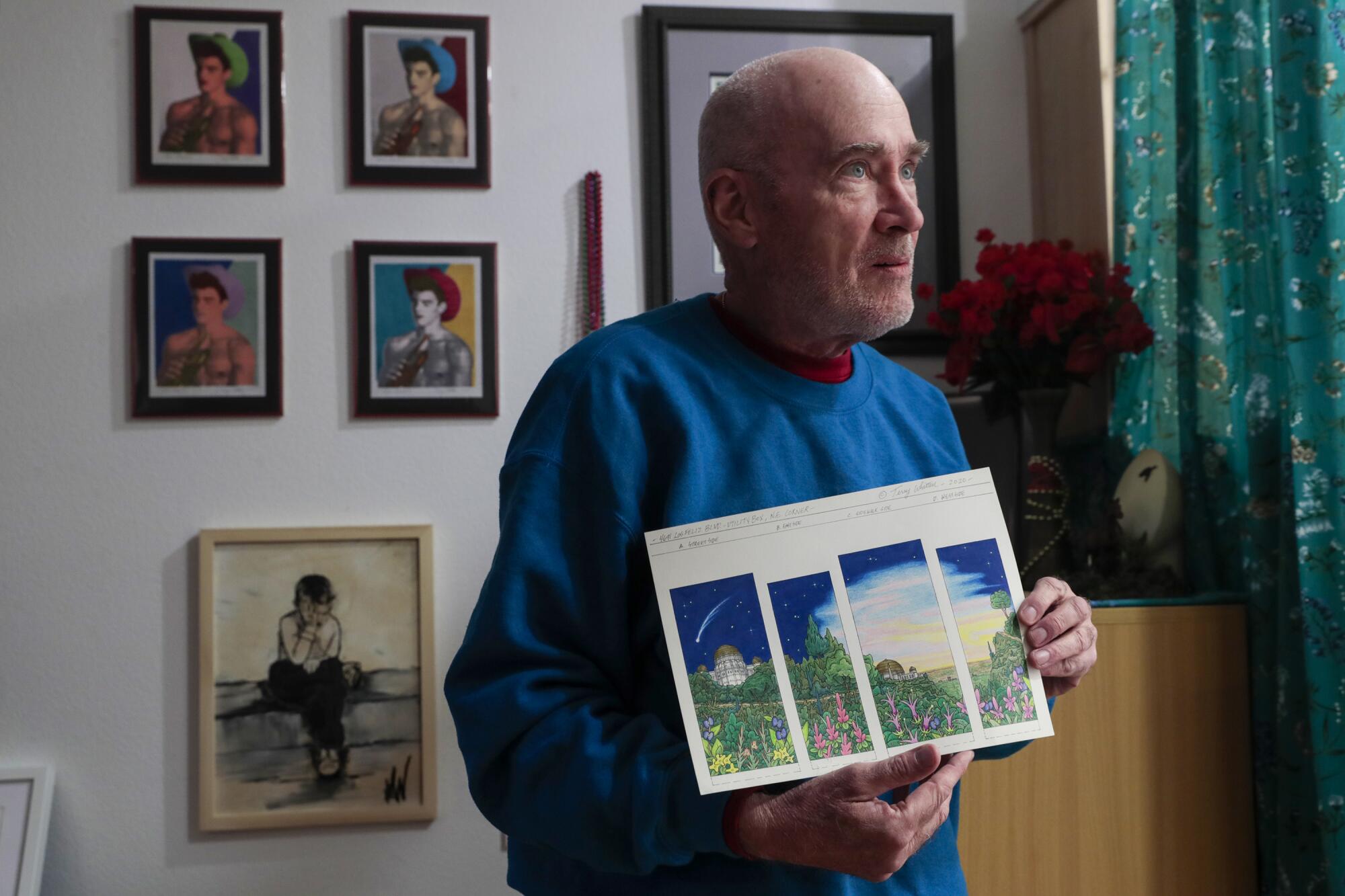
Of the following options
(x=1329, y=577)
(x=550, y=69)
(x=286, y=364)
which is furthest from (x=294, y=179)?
(x=1329, y=577)

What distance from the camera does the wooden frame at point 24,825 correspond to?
6.51 ft

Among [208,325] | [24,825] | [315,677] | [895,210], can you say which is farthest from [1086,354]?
[24,825]

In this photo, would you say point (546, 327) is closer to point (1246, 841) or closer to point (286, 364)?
point (286, 364)

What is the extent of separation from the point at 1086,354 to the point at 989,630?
125 centimetres

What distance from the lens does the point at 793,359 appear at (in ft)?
3.38

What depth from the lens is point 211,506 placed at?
2.15m

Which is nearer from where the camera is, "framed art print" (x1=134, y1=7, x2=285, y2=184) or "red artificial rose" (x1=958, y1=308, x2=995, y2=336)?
"red artificial rose" (x1=958, y1=308, x2=995, y2=336)

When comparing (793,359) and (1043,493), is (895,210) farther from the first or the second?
(1043,493)

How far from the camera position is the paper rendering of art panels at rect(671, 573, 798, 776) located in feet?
2.67

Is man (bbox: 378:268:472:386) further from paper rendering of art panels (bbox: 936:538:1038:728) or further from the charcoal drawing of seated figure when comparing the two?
paper rendering of art panels (bbox: 936:538:1038:728)

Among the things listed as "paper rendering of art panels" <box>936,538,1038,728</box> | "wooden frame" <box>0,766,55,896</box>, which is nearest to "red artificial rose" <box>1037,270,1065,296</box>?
"paper rendering of art panels" <box>936,538,1038,728</box>

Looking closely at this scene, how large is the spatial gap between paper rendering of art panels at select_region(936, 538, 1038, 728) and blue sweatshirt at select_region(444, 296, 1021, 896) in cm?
13

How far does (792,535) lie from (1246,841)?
1.27 m

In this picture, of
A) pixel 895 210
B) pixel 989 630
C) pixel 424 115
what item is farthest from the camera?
pixel 424 115
